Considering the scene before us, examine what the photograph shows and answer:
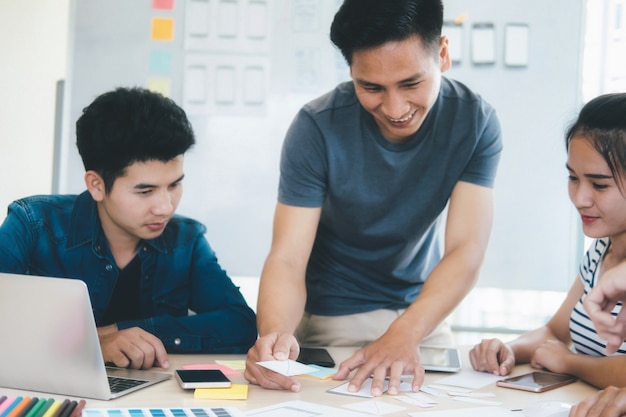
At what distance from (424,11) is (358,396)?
0.82m

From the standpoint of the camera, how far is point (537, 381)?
4.70ft

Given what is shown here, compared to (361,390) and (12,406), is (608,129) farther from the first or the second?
(12,406)

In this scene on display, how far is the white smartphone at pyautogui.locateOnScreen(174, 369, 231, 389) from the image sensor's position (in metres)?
1.26

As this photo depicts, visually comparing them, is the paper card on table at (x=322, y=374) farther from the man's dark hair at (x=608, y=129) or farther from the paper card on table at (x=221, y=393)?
the man's dark hair at (x=608, y=129)

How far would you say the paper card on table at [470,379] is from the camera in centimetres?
141

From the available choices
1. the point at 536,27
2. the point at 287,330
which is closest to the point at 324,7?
the point at 536,27

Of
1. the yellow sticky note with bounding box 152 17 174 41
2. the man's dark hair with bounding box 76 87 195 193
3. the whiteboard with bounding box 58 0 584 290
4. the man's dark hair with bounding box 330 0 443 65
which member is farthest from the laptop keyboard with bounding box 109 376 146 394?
the yellow sticky note with bounding box 152 17 174 41

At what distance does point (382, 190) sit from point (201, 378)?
28.4 inches

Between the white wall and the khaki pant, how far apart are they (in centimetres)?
164

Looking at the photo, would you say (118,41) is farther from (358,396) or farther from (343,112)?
(358,396)

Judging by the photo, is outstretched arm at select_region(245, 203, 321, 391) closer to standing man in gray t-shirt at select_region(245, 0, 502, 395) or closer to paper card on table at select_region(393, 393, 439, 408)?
standing man in gray t-shirt at select_region(245, 0, 502, 395)

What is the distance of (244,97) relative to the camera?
2957 mm

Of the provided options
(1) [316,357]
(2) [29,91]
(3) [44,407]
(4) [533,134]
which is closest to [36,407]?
(3) [44,407]

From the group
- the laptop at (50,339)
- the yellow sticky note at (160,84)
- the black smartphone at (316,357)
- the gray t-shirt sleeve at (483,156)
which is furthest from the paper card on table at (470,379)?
the yellow sticky note at (160,84)
